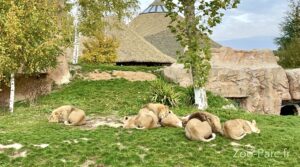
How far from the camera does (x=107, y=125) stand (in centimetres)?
1188

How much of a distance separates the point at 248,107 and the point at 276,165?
39.9ft

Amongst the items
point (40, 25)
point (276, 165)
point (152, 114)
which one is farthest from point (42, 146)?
point (40, 25)

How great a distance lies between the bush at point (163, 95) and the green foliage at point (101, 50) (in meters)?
16.3

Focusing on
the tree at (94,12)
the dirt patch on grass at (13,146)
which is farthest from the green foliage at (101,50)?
the dirt patch on grass at (13,146)

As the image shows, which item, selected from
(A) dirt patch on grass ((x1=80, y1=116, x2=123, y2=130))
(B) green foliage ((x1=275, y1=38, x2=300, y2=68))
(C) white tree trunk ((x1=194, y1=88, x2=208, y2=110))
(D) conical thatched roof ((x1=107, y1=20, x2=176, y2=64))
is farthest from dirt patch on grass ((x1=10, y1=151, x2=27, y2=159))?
(D) conical thatched roof ((x1=107, y1=20, x2=176, y2=64))

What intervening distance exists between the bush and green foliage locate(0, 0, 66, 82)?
3788mm

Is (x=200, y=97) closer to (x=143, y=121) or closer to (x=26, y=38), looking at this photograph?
(x=143, y=121)

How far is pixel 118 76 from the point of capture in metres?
20.2

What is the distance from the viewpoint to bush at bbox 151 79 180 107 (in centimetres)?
1580

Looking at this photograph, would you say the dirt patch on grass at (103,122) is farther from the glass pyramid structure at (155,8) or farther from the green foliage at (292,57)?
the glass pyramid structure at (155,8)

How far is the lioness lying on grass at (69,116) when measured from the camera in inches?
466

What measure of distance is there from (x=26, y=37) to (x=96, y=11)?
10.2 metres

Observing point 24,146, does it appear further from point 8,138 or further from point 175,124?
point 175,124

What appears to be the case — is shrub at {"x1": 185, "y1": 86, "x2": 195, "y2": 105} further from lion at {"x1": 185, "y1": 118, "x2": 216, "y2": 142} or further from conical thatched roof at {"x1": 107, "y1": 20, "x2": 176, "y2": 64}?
conical thatched roof at {"x1": 107, "y1": 20, "x2": 176, "y2": 64}
